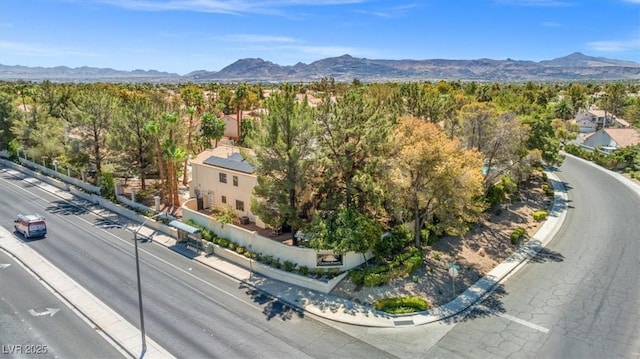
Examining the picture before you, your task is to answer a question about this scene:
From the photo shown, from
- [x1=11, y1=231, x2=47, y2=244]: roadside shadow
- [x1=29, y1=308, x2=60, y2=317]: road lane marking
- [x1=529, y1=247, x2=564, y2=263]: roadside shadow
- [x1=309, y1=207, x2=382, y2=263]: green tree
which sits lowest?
[x1=529, y1=247, x2=564, y2=263]: roadside shadow

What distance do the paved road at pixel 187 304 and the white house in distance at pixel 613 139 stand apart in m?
75.9

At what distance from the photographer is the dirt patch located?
29969 mm

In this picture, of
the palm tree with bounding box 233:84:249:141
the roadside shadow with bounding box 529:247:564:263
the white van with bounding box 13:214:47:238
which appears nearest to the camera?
the roadside shadow with bounding box 529:247:564:263

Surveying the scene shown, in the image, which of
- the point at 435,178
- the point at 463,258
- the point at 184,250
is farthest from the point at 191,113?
the point at 463,258

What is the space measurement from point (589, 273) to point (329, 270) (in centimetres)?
1994

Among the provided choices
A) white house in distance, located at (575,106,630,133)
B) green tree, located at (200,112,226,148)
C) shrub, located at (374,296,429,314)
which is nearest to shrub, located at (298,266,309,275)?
shrub, located at (374,296,429,314)

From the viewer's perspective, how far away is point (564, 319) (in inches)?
1056

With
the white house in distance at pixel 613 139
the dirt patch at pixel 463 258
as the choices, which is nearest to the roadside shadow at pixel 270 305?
the dirt patch at pixel 463 258

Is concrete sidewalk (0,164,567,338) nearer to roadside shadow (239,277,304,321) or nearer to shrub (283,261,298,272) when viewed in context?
roadside shadow (239,277,304,321)

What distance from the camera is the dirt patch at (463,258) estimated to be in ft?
98.3

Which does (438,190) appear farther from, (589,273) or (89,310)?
(89,310)

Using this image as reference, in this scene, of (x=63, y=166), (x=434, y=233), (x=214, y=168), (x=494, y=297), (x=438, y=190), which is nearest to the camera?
(x=494, y=297)

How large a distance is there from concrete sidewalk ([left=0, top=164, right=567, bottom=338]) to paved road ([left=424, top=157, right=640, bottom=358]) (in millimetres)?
1113

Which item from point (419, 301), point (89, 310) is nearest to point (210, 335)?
point (89, 310)
